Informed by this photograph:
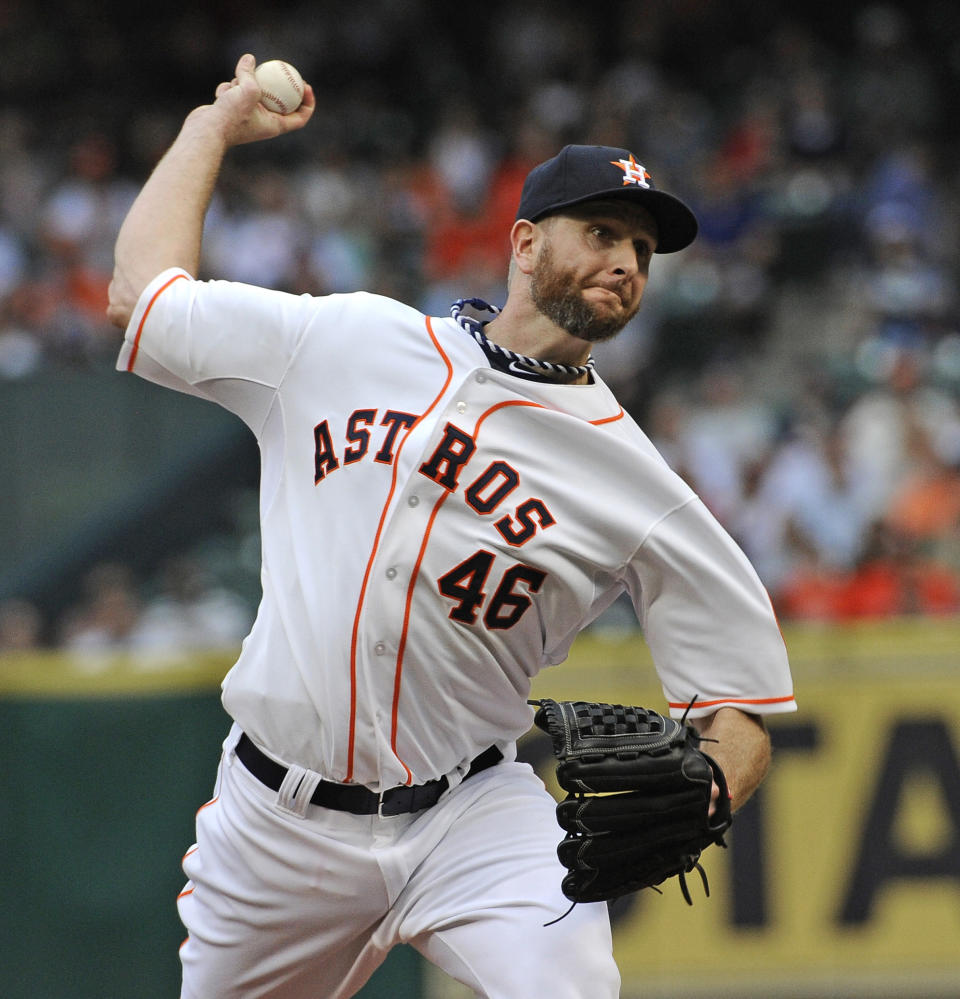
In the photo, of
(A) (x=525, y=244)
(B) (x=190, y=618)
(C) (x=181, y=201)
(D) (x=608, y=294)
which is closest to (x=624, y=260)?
(D) (x=608, y=294)

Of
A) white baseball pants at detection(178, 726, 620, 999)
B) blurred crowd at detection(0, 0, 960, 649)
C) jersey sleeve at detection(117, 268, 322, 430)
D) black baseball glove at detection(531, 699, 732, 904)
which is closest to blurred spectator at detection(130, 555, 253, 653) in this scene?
blurred crowd at detection(0, 0, 960, 649)

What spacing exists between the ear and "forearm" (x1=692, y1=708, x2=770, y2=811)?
105 centimetres

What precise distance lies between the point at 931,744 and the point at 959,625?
49 cm

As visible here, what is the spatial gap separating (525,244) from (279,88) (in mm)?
711

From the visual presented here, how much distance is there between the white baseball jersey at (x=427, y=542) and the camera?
131 inches

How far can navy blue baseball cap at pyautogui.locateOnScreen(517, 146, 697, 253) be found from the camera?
3.38 m

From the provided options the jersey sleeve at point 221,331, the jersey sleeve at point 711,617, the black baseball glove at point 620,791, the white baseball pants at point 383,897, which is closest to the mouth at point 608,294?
the jersey sleeve at point 711,617

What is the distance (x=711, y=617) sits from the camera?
11.1ft

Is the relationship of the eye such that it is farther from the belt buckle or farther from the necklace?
the belt buckle

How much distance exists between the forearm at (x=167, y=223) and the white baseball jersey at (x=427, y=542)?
0.06 metres

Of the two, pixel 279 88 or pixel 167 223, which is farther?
pixel 279 88

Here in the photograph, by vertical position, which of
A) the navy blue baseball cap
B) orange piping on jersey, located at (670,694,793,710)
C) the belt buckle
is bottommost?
the belt buckle

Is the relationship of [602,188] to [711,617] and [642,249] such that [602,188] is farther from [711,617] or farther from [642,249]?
[711,617]

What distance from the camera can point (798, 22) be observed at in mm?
12906
